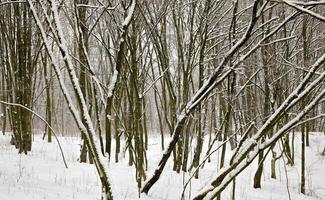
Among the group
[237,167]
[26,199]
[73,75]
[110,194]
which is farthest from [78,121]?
[26,199]

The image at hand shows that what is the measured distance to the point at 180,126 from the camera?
3057mm

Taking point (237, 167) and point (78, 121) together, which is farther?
point (78, 121)

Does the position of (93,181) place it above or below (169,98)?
below

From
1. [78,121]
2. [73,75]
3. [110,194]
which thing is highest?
[73,75]

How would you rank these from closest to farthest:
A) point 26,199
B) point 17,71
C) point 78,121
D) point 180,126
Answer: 1. point 78,121
2. point 180,126
3. point 26,199
4. point 17,71

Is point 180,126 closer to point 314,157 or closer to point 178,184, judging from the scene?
point 178,184

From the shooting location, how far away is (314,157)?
643 inches

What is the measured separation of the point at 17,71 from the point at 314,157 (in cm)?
1348

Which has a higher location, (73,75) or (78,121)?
(73,75)

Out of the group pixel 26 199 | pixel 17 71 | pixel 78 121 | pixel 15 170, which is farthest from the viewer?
pixel 17 71

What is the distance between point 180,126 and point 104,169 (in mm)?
1187

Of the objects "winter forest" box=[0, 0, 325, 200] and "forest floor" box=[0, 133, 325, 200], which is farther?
"forest floor" box=[0, 133, 325, 200]

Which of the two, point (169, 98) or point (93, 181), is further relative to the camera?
point (169, 98)

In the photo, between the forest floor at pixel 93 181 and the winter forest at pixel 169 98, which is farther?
the forest floor at pixel 93 181
